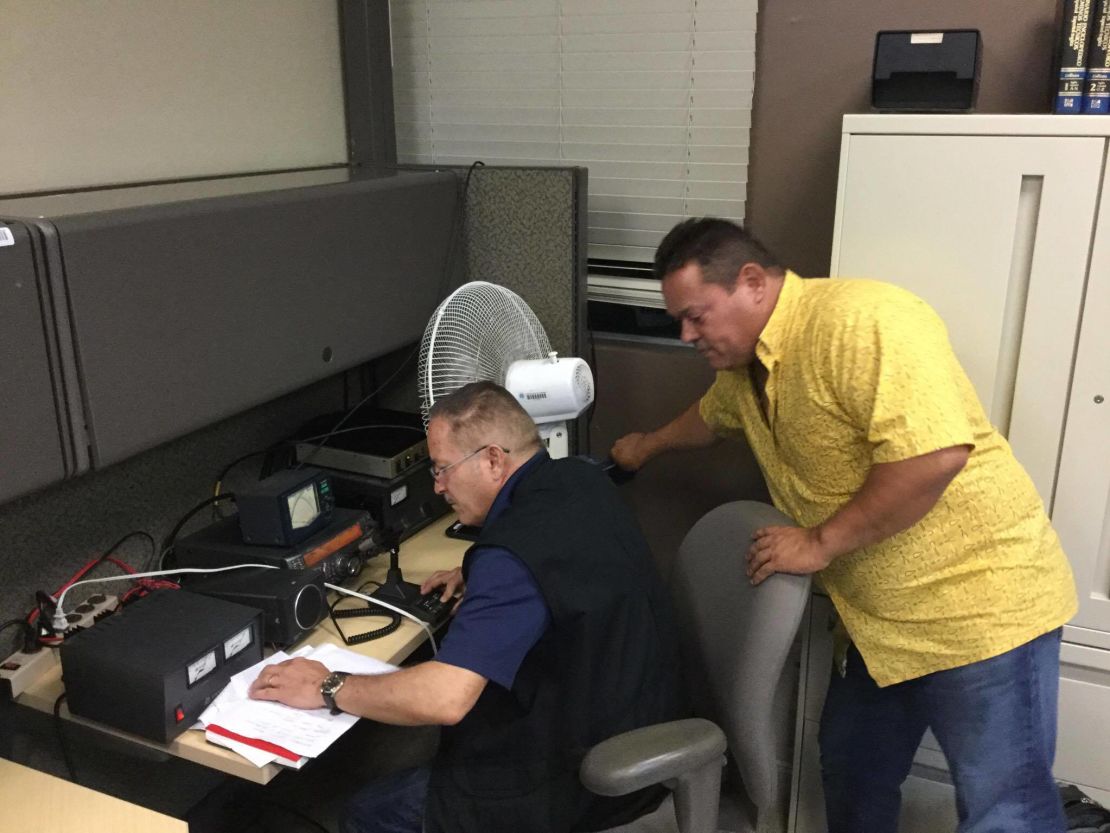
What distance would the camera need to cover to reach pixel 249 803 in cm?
199

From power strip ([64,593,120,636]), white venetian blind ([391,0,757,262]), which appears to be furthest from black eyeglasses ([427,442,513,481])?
white venetian blind ([391,0,757,262])

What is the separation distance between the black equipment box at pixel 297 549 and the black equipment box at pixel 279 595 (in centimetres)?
3

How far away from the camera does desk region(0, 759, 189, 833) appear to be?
115 cm

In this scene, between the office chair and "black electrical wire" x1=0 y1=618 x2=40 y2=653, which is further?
"black electrical wire" x1=0 y1=618 x2=40 y2=653

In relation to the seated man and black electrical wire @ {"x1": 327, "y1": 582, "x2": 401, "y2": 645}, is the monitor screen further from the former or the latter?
the seated man

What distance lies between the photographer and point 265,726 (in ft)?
4.24

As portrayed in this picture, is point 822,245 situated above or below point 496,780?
above

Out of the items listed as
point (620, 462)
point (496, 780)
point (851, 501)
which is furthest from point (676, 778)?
point (620, 462)

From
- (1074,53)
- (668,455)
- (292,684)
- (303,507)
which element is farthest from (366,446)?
(1074,53)

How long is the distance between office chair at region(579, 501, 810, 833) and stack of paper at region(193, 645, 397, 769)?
36 cm

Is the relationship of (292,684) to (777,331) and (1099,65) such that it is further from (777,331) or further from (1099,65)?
(1099,65)

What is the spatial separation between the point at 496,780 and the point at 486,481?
1.38ft

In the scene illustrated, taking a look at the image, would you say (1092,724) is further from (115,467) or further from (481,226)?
(115,467)

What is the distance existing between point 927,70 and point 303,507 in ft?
4.27
